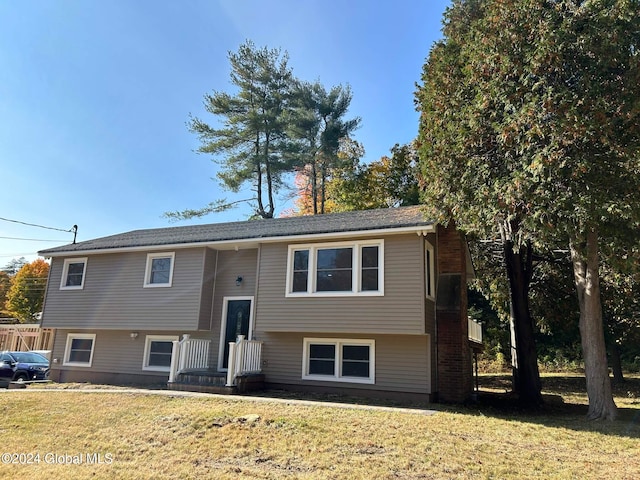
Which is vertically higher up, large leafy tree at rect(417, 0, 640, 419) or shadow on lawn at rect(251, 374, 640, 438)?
large leafy tree at rect(417, 0, 640, 419)

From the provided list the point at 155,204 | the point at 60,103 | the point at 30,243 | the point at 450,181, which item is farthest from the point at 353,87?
the point at 30,243

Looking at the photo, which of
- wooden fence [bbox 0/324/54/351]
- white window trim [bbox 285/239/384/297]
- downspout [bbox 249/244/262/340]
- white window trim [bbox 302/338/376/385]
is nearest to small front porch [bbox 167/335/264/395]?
downspout [bbox 249/244/262/340]

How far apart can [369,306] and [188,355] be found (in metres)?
5.41

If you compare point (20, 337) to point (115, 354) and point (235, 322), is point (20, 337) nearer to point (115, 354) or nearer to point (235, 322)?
point (115, 354)

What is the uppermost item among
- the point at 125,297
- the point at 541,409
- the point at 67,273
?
the point at 67,273

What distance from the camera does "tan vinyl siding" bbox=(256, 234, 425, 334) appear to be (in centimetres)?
1005

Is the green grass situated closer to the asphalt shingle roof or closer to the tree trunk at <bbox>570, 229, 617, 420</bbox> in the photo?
the tree trunk at <bbox>570, 229, 617, 420</bbox>

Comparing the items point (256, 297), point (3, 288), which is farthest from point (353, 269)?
point (3, 288)

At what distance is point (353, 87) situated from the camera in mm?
28250

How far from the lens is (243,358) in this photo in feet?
36.2

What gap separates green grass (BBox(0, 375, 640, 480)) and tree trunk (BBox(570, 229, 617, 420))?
0.45 meters

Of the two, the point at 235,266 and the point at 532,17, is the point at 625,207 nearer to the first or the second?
the point at 532,17

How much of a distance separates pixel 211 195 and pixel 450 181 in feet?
64.3

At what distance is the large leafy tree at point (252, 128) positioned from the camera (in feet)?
84.6
